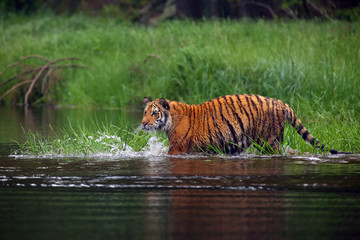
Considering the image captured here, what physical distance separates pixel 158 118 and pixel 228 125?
3.18 feet

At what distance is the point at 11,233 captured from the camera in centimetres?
500

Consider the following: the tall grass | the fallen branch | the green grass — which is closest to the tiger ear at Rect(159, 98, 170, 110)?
the green grass

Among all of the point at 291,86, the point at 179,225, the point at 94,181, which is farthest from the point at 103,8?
the point at 179,225

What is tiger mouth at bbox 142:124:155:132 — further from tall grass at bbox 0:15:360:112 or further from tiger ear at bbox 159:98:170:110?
tall grass at bbox 0:15:360:112

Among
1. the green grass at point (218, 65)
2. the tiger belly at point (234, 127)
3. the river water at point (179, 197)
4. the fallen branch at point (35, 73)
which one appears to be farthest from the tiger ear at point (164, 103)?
the fallen branch at point (35, 73)

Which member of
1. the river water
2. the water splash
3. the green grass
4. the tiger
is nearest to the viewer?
the river water

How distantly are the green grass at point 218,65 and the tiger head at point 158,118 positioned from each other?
1821 millimetres

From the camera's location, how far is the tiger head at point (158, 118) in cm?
956

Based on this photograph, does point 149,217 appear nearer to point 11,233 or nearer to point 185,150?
point 11,233

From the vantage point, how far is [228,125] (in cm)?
956

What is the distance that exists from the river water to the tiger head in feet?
1.36

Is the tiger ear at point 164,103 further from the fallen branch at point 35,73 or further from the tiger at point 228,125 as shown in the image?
the fallen branch at point 35,73

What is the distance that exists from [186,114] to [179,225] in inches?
182

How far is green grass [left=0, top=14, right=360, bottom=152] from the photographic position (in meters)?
13.4
